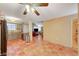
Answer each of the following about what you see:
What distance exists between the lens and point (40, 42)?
1857mm

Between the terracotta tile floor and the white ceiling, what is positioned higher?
the white ceiling

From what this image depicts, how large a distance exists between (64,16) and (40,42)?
24.1 inches

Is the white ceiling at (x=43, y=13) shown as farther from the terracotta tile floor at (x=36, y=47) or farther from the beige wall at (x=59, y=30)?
the terracotta tile floor at (x=36, y=47)

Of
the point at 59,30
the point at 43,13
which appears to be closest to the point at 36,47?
the point at 59,30

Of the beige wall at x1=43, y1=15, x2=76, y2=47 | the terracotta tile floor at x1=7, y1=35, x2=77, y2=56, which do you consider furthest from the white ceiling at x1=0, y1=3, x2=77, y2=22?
the terracotta tile floor at x1=7, y1=35, x2=77, y2=56

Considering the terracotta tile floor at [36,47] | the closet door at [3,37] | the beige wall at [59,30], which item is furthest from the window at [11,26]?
the beige wall at [59,30]

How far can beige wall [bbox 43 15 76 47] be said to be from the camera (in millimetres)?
1645

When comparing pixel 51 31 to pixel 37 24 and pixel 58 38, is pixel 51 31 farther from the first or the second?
pixel 37 24

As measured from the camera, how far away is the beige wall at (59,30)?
5.40 ft

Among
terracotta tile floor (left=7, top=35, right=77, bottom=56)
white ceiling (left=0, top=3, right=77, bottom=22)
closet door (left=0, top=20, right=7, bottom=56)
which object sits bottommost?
terracotta tile floor (left=7, top=35, right=77, bottom=56)

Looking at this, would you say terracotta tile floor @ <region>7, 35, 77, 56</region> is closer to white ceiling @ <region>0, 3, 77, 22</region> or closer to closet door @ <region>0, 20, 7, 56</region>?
closet door @ <region>0, 20, 7, 56</region>

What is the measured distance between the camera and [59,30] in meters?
1.69

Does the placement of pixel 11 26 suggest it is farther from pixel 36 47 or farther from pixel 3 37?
pixel 36 47

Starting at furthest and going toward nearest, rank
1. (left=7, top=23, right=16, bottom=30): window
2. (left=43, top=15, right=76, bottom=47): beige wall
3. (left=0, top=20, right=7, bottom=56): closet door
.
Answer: (left=43, top=15, right=76, bottom=47): beige wall, (left=7, top=23, right=16, bottom=30): window, (left=0, top=20, right=7, bottom=56): closet door
